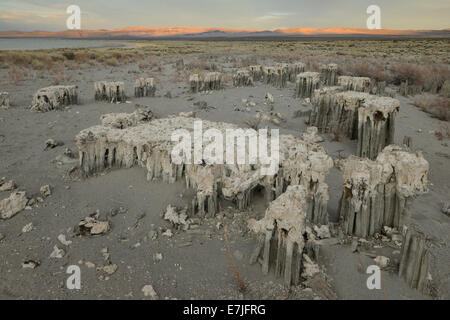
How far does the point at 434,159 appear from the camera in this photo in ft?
23.9

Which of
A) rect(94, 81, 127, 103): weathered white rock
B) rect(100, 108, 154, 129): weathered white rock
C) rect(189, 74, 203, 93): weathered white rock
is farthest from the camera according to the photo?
rect(189, 74, 203, 93): weathered white rock

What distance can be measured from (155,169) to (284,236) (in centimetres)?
287

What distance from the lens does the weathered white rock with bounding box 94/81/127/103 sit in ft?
39.7

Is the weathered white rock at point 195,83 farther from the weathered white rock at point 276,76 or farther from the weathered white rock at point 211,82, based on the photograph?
the weathered white rock at point 276,76

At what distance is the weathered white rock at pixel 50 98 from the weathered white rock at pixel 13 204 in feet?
22.7

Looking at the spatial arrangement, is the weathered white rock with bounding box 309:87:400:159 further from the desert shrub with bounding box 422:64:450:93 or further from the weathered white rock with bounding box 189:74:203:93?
the desert shrub with bounding box 422:64:450:93

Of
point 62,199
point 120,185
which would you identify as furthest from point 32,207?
point 120,185

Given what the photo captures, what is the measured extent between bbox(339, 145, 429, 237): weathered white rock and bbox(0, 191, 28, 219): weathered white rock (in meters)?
4.86

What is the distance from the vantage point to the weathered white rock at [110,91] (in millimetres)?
12086

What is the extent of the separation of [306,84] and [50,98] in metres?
9.66

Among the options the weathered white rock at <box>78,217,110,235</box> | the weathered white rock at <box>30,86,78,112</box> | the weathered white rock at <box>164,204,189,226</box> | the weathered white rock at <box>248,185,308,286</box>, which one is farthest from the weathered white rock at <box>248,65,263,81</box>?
the weathered white rock at <box>248,185,308,286</box>

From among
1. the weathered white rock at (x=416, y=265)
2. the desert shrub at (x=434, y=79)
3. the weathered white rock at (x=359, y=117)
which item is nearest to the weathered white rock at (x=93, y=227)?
the weathered white rock at (x=416, y=265)

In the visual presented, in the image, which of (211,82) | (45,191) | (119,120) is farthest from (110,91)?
(45,191)

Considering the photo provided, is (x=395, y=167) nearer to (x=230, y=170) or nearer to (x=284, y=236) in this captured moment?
(x=284, y=236)
